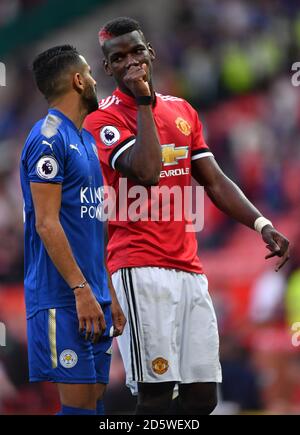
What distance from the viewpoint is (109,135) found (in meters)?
5.70

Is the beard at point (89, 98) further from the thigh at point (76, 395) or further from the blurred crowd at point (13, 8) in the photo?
the blurred crowd at point (13, 8)

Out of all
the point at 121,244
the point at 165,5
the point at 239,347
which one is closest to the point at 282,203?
the point at 239,347

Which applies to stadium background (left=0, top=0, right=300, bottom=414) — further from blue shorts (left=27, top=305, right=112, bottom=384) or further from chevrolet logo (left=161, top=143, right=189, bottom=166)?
blue shorts (left=27, top=305, right=112, bottom=384)

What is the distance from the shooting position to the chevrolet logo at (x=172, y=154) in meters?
5.77

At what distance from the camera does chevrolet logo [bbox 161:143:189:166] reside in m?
5.77

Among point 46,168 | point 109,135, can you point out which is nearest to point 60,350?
point 46,168

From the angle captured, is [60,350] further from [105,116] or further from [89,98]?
[105,116]

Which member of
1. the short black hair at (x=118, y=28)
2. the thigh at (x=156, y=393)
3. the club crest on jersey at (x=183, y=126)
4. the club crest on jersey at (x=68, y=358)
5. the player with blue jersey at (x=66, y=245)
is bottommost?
the thigh at (x=156, y=393)

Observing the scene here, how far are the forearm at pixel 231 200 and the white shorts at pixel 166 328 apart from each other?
0.47 metres

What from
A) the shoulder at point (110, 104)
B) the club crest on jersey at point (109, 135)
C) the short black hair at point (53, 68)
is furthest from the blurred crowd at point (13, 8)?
the short black hair at point (53, 68)

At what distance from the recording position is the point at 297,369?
9102 millimetres

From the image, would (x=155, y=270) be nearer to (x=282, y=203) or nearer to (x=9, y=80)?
(x=282, y=203)

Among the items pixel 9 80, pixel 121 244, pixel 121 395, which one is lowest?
pixel 121 395

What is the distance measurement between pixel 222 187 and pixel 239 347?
3336 mm
